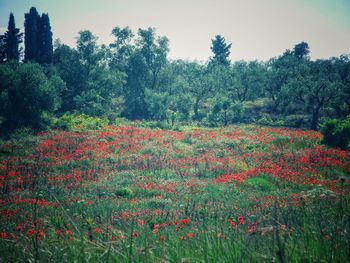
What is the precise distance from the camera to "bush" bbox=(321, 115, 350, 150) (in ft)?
69.1

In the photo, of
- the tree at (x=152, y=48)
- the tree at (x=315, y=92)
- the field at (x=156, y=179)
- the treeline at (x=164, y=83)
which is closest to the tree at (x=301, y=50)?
the treeline at (x=164, y=83)

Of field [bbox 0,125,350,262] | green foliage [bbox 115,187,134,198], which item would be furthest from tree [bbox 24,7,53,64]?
green foliage [bbox 115,187,134,198]

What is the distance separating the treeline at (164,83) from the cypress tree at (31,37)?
6.3 inches

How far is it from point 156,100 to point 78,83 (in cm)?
1303

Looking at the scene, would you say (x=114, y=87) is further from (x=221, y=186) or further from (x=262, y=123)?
(x=221, y=186)

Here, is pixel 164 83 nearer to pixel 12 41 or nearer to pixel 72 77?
pixel 72 77

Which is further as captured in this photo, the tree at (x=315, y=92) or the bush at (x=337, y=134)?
the tree at (x=315, y=92)

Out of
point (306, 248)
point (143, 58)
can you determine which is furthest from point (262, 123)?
point (306, 248)

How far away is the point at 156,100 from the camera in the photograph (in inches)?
1740

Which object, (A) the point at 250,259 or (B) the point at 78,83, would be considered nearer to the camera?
(A) the point at 250,259

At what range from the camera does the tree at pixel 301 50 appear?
240 ft

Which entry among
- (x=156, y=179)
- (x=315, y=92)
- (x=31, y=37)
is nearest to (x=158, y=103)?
(x=315, y=92)

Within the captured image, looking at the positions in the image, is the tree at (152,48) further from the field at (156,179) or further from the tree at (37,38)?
the field at (156,179)

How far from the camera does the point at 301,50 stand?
241 feet
